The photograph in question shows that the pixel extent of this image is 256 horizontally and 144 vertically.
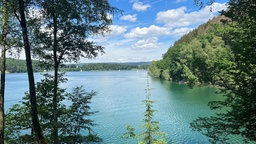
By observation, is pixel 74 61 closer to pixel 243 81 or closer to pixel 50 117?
pixel 50 117

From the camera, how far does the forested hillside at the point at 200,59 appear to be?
8.07m

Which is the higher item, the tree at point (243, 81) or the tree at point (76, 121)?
the tree at point (243, 81)

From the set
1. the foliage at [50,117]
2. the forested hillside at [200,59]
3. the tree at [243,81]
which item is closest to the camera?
the tree at [243,81]

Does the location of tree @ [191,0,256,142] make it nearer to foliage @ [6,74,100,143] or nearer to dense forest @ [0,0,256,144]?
dense forest @ [0,0,256,144]

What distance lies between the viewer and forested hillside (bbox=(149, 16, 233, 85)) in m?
8.07

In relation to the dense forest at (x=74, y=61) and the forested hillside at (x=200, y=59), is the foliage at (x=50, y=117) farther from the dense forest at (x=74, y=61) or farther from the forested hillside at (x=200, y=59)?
the forested hillside at (x=200, y=59)

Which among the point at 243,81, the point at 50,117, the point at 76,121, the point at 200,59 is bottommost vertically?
the point at 76,121

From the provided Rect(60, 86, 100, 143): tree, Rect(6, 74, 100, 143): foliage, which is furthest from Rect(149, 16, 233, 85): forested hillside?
Rect(6, 74, 100, 143): foliage

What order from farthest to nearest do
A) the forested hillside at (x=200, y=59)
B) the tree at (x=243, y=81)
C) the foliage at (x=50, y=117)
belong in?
the foliage at (x=50, y=117)
the forested hillside at (x=200, y=59)
the tree at (x=243, y=81)

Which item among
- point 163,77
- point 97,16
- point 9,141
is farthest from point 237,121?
point 163,77

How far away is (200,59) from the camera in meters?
10.0

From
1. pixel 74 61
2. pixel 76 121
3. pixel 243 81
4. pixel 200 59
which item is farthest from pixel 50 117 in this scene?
pixel 243 81

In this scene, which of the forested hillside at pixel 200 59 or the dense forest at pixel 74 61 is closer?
the dense forest at pixel 74 61

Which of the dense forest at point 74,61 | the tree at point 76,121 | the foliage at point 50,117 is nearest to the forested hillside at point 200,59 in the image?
the dense forest at point 74,61
